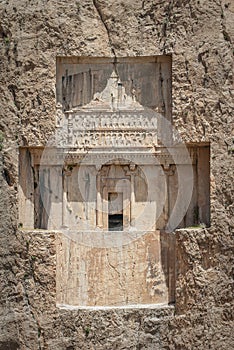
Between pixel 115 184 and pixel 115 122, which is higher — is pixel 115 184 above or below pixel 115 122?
below

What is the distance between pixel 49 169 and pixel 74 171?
0.39 meters

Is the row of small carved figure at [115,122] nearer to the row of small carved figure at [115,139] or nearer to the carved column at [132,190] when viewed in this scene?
the row of small carved figure at [115,139]

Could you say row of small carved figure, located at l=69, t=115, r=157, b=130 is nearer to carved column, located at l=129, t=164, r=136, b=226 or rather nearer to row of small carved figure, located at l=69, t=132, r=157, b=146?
row of small carved figure, located at l=69, t=132, r=157, b=146

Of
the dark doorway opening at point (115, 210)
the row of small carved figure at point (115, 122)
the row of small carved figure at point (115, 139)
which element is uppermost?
the row of small carved figure at point (115, 122)

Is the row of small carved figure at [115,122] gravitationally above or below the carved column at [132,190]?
above

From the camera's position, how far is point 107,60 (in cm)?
1250

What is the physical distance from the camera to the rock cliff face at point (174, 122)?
12.0 m

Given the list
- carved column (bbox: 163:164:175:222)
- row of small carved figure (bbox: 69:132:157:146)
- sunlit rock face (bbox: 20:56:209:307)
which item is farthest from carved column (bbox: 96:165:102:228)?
carved column (bbox: 163:164:175:222)

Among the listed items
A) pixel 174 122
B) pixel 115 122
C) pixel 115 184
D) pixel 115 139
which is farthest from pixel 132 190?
pixel 174 122

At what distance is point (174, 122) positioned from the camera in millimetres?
12273

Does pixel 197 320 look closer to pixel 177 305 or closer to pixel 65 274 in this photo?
pixel 177 305

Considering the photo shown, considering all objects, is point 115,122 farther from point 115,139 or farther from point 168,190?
point 168,190

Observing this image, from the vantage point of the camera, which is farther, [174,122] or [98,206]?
[98,206]

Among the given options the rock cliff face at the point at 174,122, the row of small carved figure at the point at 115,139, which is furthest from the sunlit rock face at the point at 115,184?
the rock cliff face at the point at 174,122
